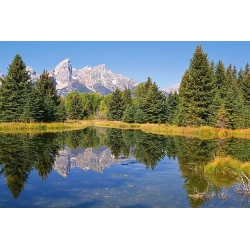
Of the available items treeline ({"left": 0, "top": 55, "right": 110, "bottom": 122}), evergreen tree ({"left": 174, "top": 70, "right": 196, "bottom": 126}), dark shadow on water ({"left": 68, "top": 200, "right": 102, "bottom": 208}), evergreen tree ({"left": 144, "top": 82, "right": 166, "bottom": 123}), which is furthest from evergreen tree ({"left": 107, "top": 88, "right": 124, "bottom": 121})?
dark shadow on water ({"left": 68, "top": 200, "right": 102, "bottom": 208})

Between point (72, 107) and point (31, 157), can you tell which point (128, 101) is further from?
point (31, 157)

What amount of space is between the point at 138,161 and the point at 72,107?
60.7 meters

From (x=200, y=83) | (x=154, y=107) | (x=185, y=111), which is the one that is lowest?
(x=185, y=111)

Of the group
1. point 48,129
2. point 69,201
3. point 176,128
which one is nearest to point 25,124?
point 48,129

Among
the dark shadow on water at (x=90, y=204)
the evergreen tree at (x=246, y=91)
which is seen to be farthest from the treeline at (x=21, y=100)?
the evergreen tree at (x=246, y=91)

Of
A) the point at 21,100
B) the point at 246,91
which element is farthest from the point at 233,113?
the point at 21,100

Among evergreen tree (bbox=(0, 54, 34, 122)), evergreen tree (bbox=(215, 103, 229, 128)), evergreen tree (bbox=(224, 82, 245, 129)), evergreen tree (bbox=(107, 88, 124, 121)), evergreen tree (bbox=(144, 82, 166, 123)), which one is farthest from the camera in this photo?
evergreen tree (bbox=(107, 88, 124, 121))

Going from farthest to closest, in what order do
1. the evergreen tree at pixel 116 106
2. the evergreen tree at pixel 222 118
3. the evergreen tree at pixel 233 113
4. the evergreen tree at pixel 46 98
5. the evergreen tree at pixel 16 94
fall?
1. the evergreen tree at pixel 116 106
2. the evergreen tree at pixel 46 98
3. the evergreen tree at pixel 16 94
4. the evergreen tree at pixel 233 113
5. the evergreen tree at pixel 222 118

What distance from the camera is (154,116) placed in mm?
54906

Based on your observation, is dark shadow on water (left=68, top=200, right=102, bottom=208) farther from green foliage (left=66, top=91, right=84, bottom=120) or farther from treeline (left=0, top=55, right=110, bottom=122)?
green foliage (left=66, top=91, right=84, bottom=120)

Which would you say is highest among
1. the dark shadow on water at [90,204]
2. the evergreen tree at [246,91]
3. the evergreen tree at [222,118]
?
the evergreen tree at [246,91]

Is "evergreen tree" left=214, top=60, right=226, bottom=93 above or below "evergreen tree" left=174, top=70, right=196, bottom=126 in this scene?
above

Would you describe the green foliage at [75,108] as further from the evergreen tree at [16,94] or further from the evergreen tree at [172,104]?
the evergreen tree at [16,94]

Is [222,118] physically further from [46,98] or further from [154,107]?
[46,98]
